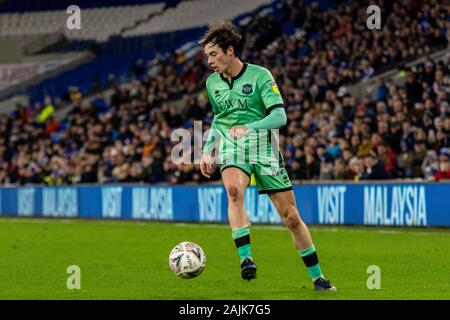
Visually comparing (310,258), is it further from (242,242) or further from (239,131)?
(239,131)

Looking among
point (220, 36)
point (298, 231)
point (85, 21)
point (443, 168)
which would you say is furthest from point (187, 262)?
point (85, 21)

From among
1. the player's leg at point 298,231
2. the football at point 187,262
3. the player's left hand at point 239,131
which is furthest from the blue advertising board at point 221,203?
the player's left hand at point 239,131

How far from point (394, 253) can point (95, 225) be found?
11879 mm

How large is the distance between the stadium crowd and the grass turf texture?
2.11 m

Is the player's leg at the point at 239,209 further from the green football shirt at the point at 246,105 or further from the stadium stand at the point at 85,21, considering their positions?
the stadium stand at the point at 85,21

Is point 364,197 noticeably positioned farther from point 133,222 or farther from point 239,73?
point 239,73

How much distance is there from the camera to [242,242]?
391 inches

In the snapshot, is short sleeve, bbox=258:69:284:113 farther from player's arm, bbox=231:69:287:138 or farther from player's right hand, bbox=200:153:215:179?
player's right hand, bbox=200:153:215:179

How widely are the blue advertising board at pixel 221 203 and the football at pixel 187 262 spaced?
10.2 meters

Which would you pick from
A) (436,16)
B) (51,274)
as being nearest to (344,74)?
(436,16)

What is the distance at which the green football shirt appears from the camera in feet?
33.1

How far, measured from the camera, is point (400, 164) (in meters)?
22.0

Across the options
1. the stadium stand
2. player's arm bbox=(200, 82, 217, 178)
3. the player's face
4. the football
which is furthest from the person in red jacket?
the stadium stand

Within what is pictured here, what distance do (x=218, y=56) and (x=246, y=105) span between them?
1.82ft
